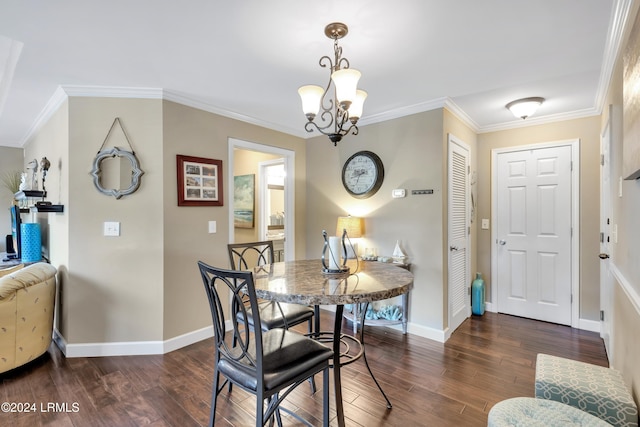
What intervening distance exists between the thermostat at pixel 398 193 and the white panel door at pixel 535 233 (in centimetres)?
145

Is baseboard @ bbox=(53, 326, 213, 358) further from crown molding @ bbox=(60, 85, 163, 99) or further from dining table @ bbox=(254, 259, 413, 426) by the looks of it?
crown molding @ bbox=(60, 85, 163, 99)

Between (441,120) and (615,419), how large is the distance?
2.42 meters

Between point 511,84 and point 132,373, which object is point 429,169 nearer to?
point 511,84

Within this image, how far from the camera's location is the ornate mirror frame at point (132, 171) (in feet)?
8.67

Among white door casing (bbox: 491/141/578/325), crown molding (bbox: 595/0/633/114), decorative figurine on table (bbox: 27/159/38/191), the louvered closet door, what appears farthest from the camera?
decorative figurine on table (bbox: 27/159/38/191)

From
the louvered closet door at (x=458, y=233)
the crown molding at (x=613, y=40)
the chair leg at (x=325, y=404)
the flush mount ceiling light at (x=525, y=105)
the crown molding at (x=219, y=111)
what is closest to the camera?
the chair leg at (x=325, y=404)

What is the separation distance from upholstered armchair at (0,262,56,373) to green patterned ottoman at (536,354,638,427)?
3.56 meters

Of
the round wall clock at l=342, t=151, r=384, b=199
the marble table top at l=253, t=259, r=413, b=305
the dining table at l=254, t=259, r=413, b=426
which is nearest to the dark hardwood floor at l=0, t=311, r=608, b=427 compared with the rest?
the dining table at l=254, t=259, r=413, b=426

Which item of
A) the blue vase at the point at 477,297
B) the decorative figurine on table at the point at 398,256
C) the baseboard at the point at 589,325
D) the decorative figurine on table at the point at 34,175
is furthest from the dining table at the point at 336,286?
the decorative figurine on table at the point at 34,175

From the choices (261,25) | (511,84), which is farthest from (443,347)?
A: (261,25)

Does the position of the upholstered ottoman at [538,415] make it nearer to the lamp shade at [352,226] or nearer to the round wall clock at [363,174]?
the lamp shade at [352,226]

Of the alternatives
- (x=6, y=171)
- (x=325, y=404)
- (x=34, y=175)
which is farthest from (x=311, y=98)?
(x=6, y=171)

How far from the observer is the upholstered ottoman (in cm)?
121

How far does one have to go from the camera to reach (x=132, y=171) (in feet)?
8.86
